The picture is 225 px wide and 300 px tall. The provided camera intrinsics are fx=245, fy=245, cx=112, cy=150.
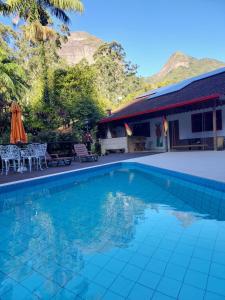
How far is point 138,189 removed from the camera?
7.31m

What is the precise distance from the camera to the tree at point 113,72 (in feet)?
136

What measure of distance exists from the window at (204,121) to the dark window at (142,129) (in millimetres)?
3748

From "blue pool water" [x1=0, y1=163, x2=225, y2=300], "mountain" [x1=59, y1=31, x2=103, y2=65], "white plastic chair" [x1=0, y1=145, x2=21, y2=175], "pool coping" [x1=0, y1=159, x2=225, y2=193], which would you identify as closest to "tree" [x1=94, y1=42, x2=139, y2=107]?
"pool coping" [x1=0, y1=159, x2=225, y2=193]

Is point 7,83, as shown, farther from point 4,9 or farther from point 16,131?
point 16,131

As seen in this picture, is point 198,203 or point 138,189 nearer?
point 198,203

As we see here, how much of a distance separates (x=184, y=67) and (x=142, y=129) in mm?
53790

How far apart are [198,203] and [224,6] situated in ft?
42.7

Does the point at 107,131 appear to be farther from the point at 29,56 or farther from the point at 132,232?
the point at 29,56

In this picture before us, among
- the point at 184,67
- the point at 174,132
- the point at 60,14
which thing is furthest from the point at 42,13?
the point at 184,67

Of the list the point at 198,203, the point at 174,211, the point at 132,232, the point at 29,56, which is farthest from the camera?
the point at 29,56

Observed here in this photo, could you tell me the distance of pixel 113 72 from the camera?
42250 millimetres

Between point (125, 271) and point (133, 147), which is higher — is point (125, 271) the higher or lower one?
the lower one

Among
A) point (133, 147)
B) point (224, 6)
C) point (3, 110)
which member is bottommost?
point (133, 147)

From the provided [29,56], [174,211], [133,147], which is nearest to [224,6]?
[133,147]
